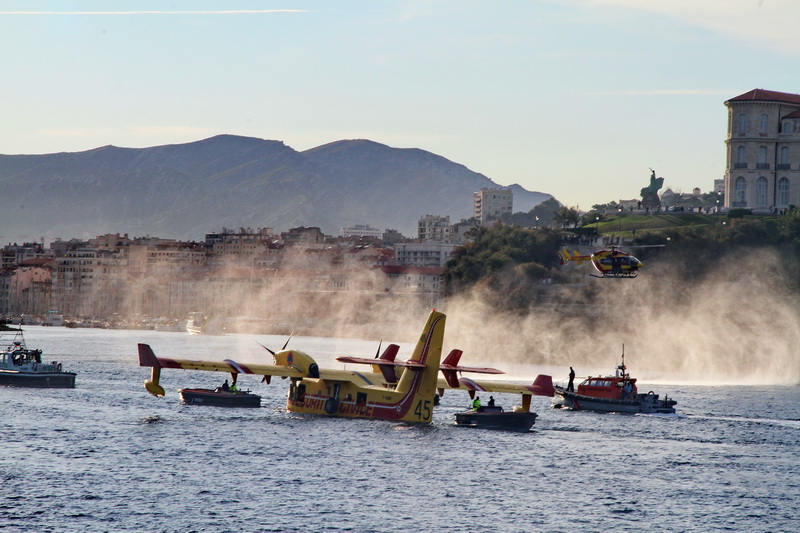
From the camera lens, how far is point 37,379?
10919 centimetres

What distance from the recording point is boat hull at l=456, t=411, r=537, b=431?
286ft

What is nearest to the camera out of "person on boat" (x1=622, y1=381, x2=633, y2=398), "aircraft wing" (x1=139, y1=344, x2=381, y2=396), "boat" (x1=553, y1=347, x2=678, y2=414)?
"aircraft wing" (x1=139, y1=344, x2=381, y2=396)

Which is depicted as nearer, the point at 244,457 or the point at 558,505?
the point at 558,505

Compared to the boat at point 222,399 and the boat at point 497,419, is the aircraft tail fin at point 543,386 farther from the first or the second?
the boat at point 222,399

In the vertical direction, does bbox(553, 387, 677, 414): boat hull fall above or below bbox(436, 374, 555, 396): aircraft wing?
below

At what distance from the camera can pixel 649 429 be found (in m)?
92.4

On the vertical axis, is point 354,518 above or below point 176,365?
below

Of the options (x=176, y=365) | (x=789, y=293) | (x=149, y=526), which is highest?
(x=789, y=293)

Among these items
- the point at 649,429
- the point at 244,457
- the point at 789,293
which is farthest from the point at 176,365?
the point at 789,293

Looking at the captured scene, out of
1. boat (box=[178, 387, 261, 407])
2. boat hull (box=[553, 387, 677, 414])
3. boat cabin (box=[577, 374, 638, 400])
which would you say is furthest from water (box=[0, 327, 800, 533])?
boat cabin (box=[577, 374, 638, 400])

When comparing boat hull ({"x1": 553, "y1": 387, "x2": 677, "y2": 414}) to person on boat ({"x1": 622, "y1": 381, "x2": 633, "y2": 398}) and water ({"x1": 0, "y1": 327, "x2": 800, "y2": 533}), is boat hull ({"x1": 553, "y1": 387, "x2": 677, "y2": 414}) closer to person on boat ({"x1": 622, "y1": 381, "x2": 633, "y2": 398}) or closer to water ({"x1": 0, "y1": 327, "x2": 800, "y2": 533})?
person on boat ({"x1": 622, "y1": 381, "x2": 633, "y2": 398})

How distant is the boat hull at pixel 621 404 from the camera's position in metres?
103

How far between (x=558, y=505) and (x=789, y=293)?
142611 mm

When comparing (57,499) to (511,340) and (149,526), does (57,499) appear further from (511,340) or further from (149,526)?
(511,340)
